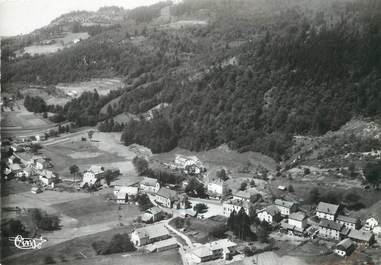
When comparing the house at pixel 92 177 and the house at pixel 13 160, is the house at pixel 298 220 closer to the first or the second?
the house at pixel 92 177

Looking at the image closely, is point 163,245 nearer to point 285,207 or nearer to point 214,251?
point 214,251

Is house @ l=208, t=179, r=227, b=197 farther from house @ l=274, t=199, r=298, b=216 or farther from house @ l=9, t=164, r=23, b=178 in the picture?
house @ l=9, t=164, r=23, b=178

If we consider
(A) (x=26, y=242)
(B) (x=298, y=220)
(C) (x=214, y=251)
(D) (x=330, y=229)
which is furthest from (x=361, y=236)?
(A) (x=26, y=242)

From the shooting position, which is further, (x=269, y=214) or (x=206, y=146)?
(x=206, y=146)

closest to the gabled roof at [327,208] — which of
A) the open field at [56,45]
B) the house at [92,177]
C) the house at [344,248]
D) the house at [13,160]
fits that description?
the house at [344,248]

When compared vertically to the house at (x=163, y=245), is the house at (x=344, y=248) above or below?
below

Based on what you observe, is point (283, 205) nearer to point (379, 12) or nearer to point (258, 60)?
point (258, 60)

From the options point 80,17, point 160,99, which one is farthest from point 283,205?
point 80,17
